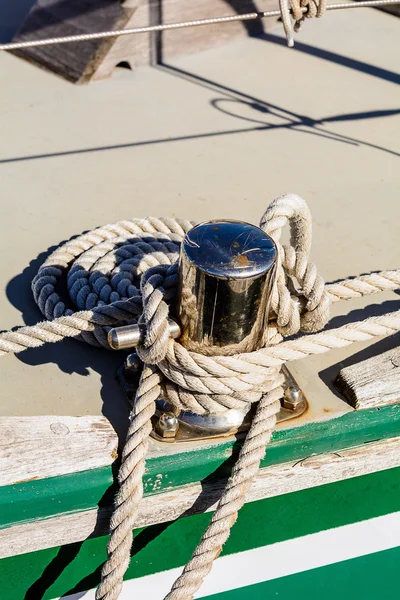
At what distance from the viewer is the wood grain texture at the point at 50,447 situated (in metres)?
1.01

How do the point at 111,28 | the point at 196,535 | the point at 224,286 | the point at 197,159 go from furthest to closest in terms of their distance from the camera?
1. the point at 111,28
2. the point at 197,159
3. the point at 196,535
4. the point at 224,286

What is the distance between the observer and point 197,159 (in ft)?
6.64

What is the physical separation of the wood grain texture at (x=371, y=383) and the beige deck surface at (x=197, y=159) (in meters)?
0.04

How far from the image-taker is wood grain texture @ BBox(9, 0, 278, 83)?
91.4 inches

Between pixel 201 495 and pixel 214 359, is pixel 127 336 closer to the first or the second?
pixel 214 359

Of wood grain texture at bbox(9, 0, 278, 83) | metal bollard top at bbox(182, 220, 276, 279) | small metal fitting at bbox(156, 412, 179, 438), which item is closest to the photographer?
metal bollard top at bbox(182, 220, 276, 279)

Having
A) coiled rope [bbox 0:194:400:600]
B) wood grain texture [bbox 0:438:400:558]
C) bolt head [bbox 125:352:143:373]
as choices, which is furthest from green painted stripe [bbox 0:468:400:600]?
bolt head [bbox 125:352:143:373]

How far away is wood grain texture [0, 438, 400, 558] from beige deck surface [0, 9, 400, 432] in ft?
0.38

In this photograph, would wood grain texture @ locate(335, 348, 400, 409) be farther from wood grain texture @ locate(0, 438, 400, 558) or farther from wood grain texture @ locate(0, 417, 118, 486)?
wood grain texture @ locate(0, 417, 118, 486)

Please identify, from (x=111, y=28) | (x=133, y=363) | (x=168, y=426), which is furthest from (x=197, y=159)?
(x=168, y=426)

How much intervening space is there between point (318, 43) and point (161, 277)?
200 cm

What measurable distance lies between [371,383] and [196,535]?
1.34 feet

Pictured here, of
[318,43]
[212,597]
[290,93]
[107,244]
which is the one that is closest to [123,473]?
[212,597]

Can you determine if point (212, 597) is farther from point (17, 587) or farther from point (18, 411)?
point (18, 411)
